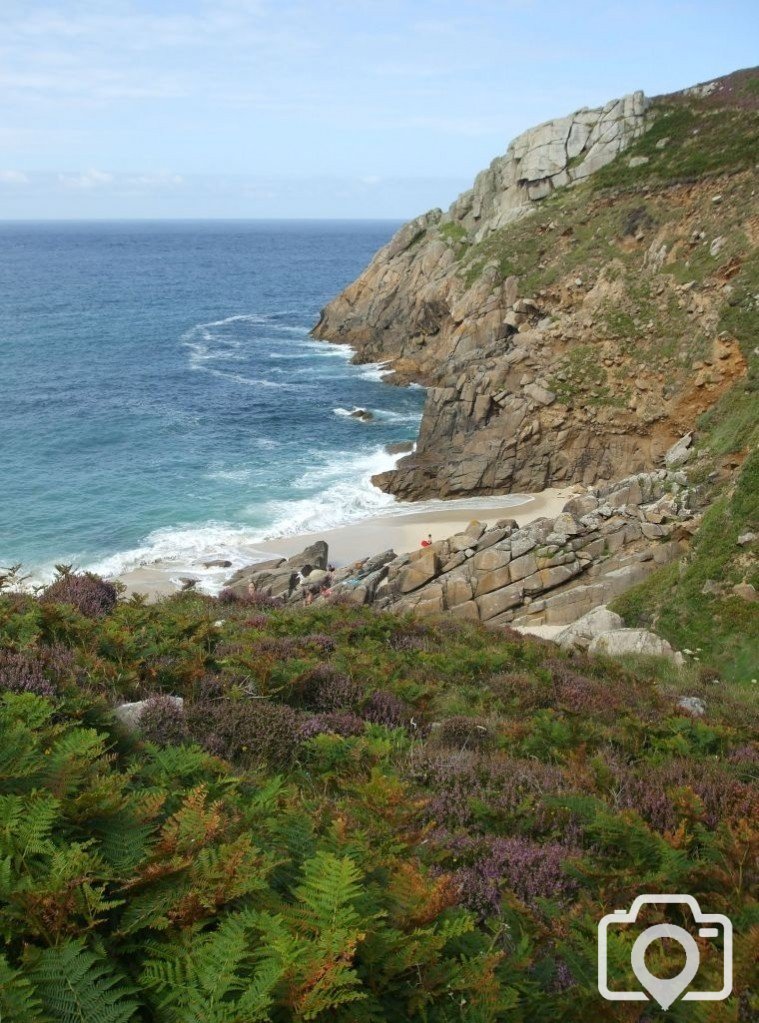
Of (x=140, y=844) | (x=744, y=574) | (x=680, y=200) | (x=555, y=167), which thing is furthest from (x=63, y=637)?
(x=555, y=167)

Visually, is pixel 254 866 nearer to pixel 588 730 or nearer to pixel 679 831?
pixel 679 831

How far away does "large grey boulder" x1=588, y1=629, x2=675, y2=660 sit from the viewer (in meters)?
15.0

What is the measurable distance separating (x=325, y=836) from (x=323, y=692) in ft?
13.3

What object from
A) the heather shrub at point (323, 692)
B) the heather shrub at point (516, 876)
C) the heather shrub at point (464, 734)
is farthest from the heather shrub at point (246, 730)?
the heather shrub at point (516, 876)

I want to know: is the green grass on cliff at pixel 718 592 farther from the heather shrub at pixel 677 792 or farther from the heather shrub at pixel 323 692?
the heather shrub at pixel 323 692

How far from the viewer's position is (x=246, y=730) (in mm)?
6871

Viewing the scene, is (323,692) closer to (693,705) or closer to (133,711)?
(133,711)

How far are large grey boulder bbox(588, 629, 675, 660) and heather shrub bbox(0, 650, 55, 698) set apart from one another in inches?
422

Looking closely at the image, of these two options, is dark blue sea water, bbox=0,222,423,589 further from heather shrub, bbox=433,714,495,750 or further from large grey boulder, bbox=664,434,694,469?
heather shrub, bbox=433,714,495,750

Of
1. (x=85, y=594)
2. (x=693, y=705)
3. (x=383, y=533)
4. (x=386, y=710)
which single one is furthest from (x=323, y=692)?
(x=383, y=533)

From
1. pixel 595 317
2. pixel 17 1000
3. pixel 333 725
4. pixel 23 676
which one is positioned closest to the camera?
pixel 17 1000

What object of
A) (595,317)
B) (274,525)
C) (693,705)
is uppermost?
(595,317)

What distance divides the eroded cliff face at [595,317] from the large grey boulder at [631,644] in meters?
18.2

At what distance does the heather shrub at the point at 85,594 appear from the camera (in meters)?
11.0
